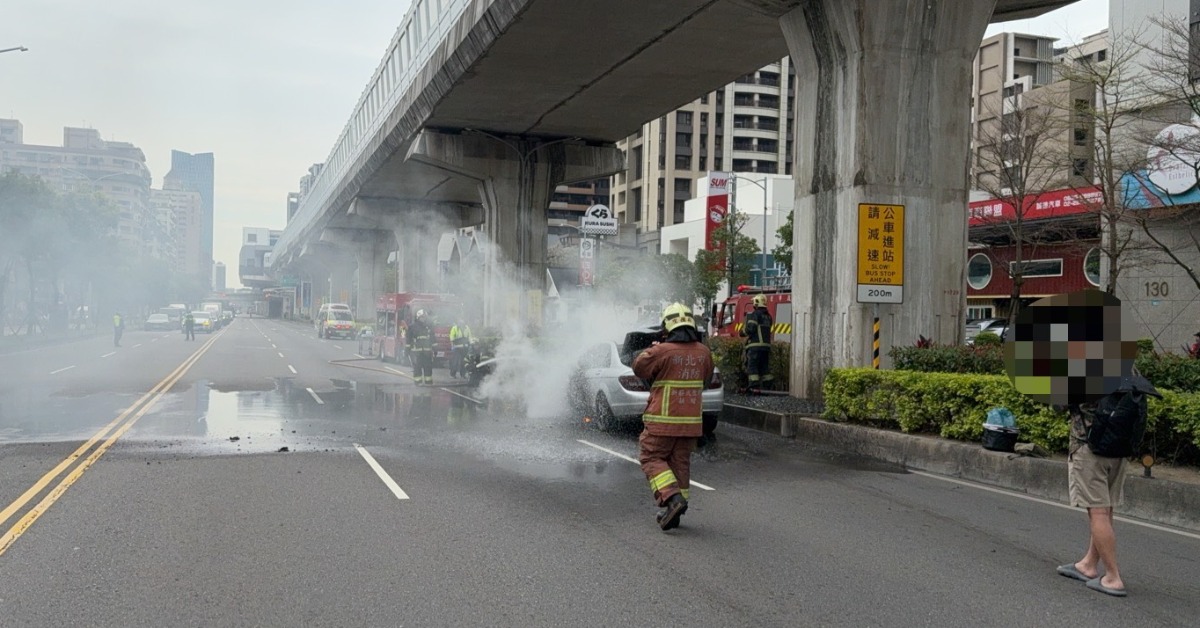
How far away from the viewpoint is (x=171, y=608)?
533 cm

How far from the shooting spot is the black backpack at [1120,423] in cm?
575

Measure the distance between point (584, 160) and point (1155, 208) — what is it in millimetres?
18310

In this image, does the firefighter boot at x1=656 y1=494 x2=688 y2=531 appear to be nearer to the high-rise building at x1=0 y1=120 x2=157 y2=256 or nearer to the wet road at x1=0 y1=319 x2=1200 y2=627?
the wet road at x1=0 y1=319 x2=1200 y2=627

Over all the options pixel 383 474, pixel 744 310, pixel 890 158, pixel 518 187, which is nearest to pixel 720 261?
pixel 518 187

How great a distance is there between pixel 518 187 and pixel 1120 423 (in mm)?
30633

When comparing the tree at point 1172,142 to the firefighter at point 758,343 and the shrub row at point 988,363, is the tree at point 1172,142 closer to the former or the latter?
the firefighter at point 758,343

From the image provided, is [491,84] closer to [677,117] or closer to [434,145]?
[434,145]

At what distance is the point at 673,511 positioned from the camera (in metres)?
7.27

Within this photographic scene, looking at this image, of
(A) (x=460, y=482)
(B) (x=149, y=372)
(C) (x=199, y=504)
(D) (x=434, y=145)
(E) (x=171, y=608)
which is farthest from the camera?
(D) (x=434, y=145)

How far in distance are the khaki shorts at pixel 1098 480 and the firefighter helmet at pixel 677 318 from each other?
2.92 m

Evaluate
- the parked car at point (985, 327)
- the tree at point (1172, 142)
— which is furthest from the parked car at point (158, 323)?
the tree at point (1172, 142)

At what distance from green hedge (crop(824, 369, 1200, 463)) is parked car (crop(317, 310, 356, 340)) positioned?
4803 centimetres

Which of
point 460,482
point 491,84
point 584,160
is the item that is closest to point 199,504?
point 460,482

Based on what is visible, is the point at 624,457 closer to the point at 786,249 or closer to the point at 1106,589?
the point at 1106,589
